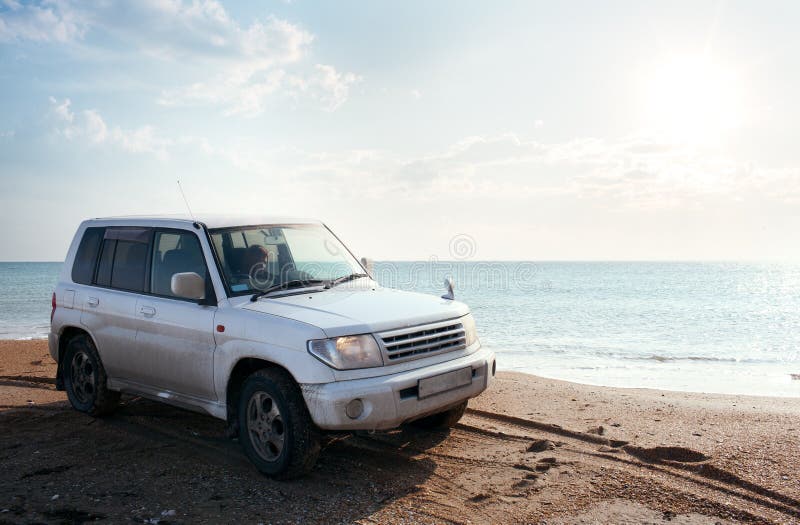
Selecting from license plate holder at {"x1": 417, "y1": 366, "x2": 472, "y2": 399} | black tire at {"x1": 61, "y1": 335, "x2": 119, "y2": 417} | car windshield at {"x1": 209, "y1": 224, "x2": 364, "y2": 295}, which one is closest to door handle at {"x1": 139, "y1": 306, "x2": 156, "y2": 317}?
car windshield at {"x1": 209, "y1": 224, "x2": 364, "y2": 295}

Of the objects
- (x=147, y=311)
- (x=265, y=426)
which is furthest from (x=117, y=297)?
(x=265, y=426)

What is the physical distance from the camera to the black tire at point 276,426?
14.2 feet

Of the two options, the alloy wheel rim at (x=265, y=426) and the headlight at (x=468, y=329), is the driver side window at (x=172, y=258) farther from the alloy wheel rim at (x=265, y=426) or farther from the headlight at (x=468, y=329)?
the headlight at (x=468, y=329)

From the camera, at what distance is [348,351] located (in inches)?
168

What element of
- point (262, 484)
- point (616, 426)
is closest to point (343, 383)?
point (262, 484)

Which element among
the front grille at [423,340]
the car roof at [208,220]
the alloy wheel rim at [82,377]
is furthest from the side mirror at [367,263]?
the alloy wheel rim at [82,377]

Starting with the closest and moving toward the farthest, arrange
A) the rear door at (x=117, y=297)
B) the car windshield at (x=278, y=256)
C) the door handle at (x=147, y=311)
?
the car windshield at (x=278, y=256), the door handle at (x=147, y=311), the rear door at (x=117, y=297)

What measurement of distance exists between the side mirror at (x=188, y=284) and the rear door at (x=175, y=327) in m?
0.17

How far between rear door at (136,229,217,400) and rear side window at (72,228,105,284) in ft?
3.46

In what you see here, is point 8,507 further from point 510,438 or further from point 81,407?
point 510,438

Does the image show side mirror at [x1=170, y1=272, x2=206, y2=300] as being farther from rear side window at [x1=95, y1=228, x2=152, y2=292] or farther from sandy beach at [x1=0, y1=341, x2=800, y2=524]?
sandy beach at [x1=0, y1=341, x2=800, y2=524]

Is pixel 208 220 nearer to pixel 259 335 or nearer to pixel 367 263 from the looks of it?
pixel 259 335

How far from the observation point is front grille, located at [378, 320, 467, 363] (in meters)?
4.46

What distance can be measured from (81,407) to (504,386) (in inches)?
204
